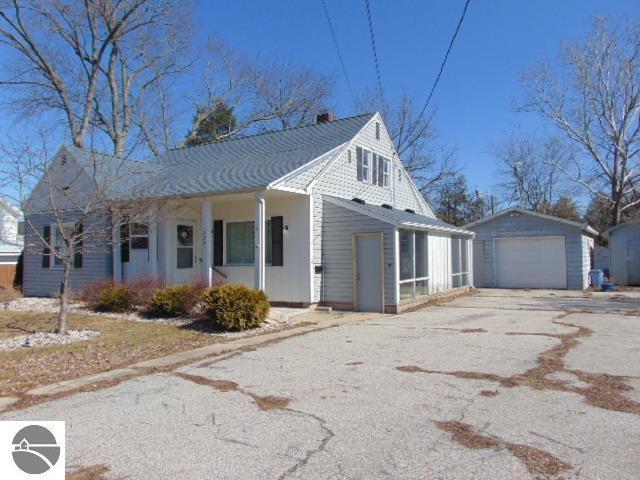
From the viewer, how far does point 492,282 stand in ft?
76.7

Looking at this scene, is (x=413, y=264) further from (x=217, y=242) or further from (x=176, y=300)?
(x=176, y=300)

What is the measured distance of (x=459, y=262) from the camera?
20.3 m

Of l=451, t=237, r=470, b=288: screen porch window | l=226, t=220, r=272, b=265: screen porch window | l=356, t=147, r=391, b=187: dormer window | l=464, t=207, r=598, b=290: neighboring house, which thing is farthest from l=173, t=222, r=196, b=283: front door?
l=464, t=207, r=598, b=290: neighboring house

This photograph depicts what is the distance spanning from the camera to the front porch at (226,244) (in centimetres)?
1409

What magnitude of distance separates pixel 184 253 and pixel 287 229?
3713 millimetres

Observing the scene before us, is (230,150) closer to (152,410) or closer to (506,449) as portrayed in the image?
(152,410)

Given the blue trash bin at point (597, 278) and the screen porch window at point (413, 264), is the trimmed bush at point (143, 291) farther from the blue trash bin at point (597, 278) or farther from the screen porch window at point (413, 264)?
the blue trash bin at point (597, 278)

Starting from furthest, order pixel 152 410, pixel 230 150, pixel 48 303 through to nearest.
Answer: pixel 230 150 → pixel 48 303 → pixel 152 410

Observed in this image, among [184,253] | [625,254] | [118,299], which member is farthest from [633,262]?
[118,299]

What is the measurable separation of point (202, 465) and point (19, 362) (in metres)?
5.21

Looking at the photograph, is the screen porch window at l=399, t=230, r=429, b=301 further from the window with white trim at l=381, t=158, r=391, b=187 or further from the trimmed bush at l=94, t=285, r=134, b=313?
the trimmed bush at l=94, t=285, r=134, b=313

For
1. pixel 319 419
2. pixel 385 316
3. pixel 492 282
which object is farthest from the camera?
pixel 492 282

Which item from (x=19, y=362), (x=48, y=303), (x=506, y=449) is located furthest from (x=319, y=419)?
(x=48, y=303)

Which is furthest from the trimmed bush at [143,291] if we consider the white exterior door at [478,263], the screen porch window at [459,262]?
the white exterior door at [478,263]
